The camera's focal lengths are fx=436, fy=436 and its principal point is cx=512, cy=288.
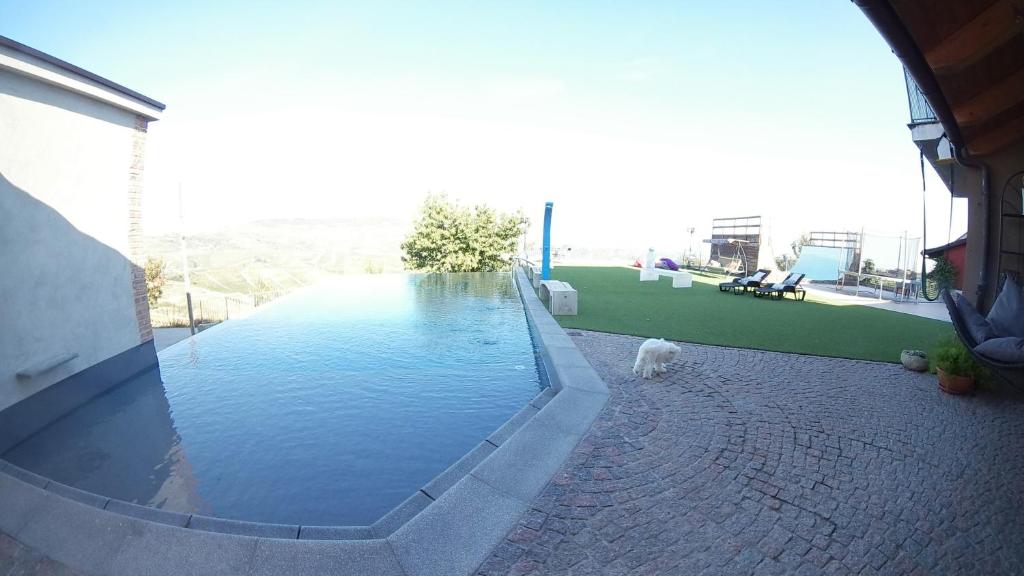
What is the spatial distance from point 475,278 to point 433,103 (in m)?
30.4

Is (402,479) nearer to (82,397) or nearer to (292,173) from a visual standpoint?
(82,397)

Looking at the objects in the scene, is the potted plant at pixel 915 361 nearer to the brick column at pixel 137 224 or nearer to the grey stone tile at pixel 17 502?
the grey stone tile at pixel 17 502

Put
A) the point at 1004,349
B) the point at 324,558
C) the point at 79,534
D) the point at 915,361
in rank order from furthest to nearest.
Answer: the point at 915,361, the point at 1004,349, the point at 79,534, the point at 324,558

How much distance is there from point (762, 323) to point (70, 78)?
1205cm

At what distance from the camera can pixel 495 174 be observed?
190ft

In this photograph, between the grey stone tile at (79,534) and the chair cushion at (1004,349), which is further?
the chair cushion at (1004,349)

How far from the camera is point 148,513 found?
3.13m

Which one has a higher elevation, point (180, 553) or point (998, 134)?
point (998, 134)

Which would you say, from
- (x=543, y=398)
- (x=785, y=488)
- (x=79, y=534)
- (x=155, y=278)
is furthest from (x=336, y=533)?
(x=155, y=278)

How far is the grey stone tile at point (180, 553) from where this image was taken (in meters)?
2.54

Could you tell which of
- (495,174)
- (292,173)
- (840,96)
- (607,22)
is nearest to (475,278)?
(607,22)

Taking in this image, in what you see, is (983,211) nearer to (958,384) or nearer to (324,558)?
(958,384)

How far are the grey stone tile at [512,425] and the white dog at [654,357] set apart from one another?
1831 mm

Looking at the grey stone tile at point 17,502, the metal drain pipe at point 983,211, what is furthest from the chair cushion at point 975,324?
the grey stone tile at point 17,502
